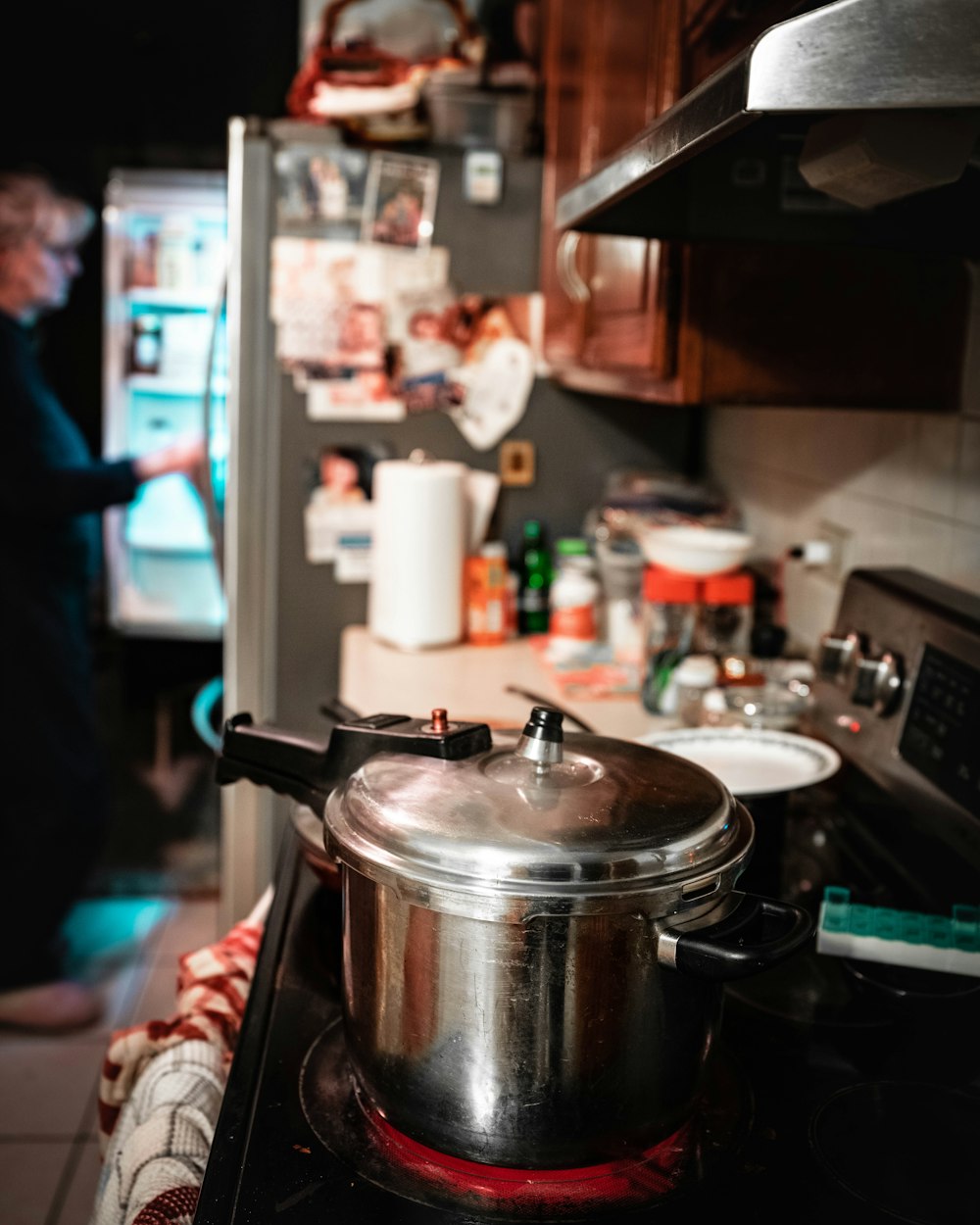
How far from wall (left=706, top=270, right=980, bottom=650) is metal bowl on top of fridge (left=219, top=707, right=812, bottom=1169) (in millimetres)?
876

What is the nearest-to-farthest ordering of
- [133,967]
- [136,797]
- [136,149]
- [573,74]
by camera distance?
1. [573,74]
2. [133,967]
3. [136,797]
4. [136,149]

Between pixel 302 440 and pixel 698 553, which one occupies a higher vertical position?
pixel 302 440

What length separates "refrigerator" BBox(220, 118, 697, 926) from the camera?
2.35 metres

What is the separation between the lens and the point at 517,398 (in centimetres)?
250

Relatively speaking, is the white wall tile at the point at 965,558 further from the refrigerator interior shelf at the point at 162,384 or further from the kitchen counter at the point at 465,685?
the refrigerator interior shelf at the point at 162,384

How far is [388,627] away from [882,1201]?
1.67m

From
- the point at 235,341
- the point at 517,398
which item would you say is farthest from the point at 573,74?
the point at 235,341

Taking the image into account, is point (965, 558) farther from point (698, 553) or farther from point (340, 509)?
point (340, 509)

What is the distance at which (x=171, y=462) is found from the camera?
3.09 metres

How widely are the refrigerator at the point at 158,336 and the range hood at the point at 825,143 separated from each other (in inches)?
121

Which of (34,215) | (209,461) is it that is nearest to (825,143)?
(209,461)

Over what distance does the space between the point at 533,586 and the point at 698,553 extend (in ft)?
2.18

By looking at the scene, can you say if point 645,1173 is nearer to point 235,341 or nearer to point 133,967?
point 235,341

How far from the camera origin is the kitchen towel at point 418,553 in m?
2.29
